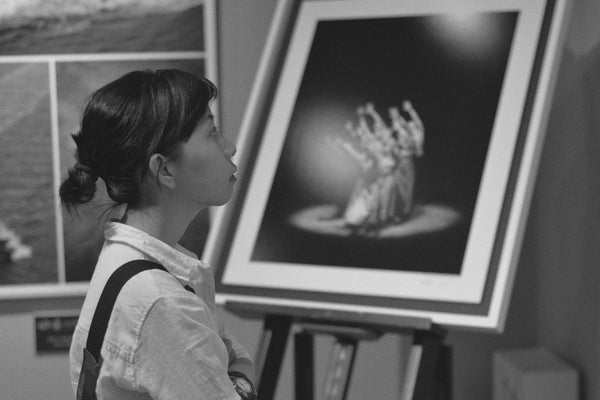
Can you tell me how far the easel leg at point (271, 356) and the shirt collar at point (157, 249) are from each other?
1.09 metres

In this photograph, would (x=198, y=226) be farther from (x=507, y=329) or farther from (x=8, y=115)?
(x=507, y=329)

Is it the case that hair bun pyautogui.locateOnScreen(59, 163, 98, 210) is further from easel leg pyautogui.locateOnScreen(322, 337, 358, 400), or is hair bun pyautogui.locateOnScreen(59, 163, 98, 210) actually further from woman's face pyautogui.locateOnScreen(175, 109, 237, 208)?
easel leg pyautogui.locateOnScreen(322, 337, 358, 400)

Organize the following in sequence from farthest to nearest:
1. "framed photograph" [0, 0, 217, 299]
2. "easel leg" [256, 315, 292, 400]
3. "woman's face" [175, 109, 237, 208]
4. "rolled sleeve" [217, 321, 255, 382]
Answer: "framed photograph" [0, 0, 217, 299] → "easel leg" [256, 315, 292, 400] → "rolled sleeve" [217, 321, 255, 382] → "woman's face" [175, 109, 237, 208]

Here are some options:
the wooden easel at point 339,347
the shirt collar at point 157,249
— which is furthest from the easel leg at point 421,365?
the shirt collar at point 157,249

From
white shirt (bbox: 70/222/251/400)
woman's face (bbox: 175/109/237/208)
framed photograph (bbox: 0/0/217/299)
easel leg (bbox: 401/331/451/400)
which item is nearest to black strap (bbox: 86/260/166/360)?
white shirt (bbox: 70/222/251/400)

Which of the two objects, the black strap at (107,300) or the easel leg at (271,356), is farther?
the easel leg at (271,356)

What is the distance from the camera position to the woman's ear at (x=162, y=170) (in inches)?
42.5

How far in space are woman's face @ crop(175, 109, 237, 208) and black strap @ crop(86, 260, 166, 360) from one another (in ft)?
0.39

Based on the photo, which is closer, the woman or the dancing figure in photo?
the woman

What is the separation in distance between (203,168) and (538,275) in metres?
2.08

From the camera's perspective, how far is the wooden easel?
6.38 feet

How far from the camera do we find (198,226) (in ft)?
9.80

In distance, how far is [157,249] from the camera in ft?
3.56

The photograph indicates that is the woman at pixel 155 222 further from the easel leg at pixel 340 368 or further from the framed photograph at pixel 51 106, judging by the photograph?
the framed photograph at pixel 51 106
